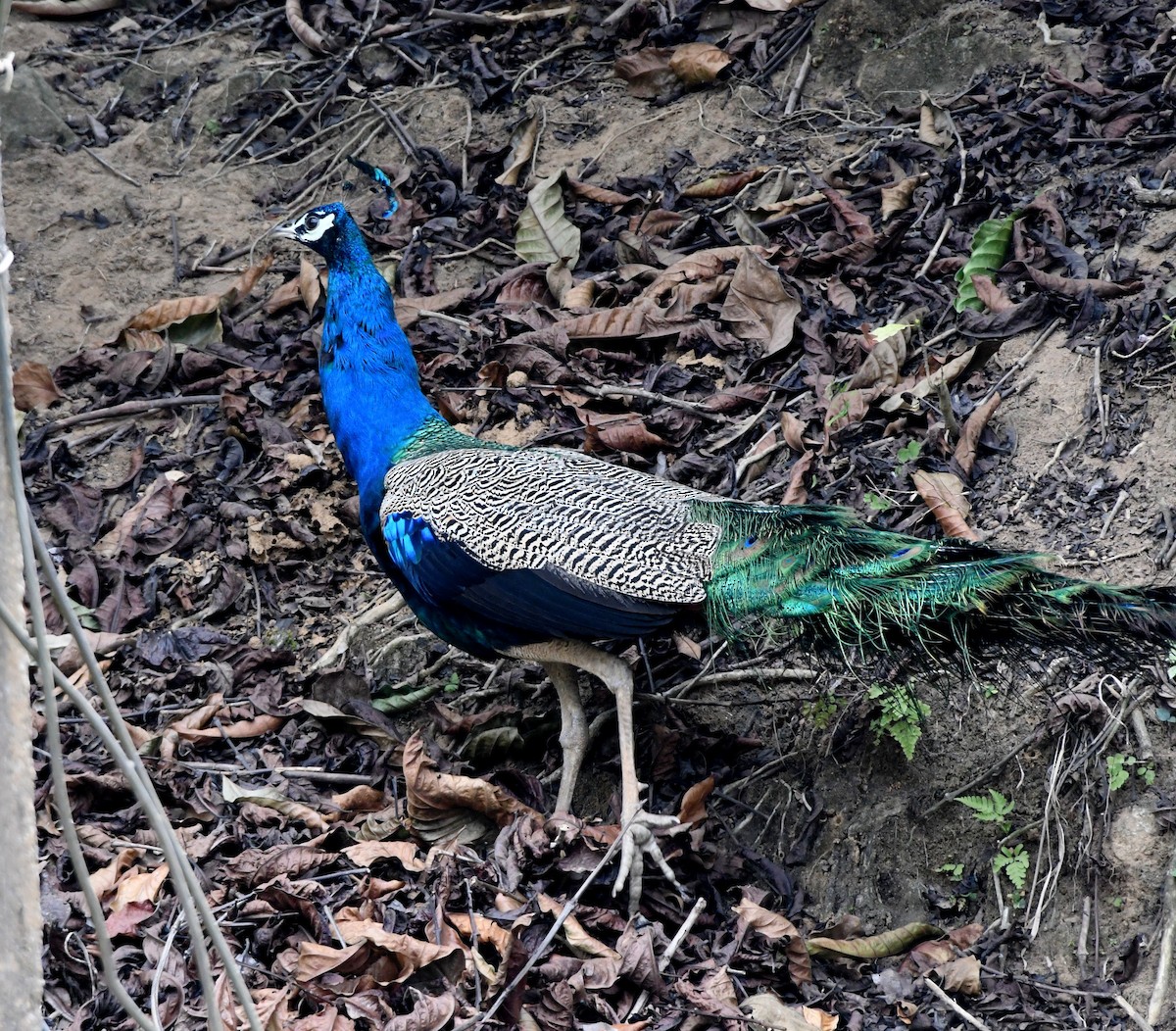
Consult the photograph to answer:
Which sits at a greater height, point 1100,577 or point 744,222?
point 744,222

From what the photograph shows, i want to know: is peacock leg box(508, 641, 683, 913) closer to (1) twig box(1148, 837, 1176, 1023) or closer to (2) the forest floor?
(2) the forest floor

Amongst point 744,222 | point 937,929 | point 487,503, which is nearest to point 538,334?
point 744,222

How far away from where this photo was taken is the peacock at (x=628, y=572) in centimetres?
314

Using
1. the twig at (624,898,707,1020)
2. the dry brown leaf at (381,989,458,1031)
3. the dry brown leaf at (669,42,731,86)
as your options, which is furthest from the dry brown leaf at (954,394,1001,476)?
the dry brown leaf at (669,42,731,86)

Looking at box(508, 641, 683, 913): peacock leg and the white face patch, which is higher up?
the white face patch

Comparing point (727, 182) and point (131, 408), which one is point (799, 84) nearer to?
point (727, 182)

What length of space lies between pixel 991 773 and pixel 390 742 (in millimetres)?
1660

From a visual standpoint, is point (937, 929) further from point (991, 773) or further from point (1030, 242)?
point (1030, 242)

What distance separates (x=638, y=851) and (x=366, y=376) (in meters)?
1.74

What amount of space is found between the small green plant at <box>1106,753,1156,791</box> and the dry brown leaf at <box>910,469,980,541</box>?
0.78m

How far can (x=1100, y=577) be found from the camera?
365cm

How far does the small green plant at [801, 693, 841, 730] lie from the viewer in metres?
3.66

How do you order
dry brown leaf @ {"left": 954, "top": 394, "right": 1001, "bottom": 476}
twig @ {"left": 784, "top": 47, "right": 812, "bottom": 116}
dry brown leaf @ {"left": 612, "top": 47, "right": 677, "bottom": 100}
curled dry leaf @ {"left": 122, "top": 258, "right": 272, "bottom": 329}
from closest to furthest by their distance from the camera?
dry brown leaf @ {"left": 954, "top": 394, "right": 1001, "bottom": 476}
curled dry leaf @ {"left": 122, "top": 258, "right": 272, "bottom": 329}
twig @ {"left": 784, "top": 47, "right": 812, "bottom": 116}
dry brown leaf @ {"left": 612, "top": 47, "right": 677, "bottom": 100}

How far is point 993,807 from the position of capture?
134 inches
